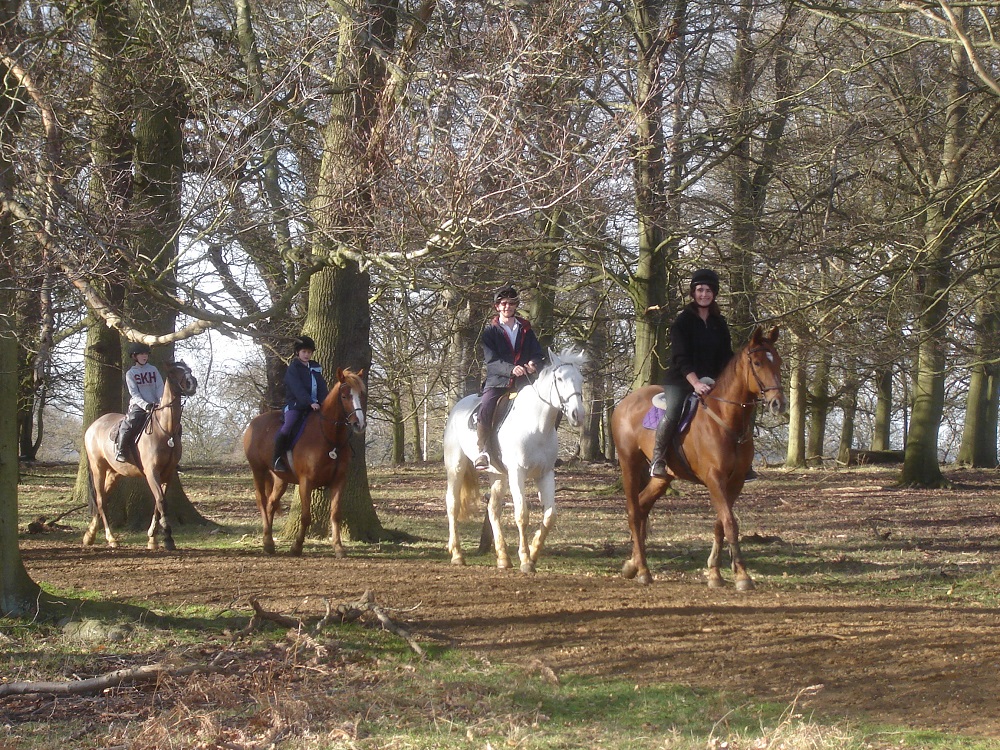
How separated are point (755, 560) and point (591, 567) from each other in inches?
76.9

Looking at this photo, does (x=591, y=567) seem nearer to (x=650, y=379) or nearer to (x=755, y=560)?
(x=755, y=560)

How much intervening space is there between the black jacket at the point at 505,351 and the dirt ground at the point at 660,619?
2064 mm

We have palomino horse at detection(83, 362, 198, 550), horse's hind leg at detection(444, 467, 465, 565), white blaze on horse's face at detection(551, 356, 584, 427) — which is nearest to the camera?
white blaze on horse's face at detection(551, 356, 584, 427)

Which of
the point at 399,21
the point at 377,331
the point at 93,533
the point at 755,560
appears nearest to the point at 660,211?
the point at 399,21

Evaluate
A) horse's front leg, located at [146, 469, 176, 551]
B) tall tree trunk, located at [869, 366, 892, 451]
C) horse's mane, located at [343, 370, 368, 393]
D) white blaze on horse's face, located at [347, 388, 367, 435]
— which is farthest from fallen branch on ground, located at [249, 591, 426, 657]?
tall tree trunk, located at [869, 366, 892, 451]

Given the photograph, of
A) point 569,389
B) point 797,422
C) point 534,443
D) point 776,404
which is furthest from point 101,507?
point 797,422

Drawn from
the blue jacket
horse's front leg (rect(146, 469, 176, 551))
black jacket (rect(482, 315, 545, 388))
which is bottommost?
horse's front leg (rect(146, 469, 176, 551))

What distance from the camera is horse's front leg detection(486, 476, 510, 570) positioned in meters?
11.0

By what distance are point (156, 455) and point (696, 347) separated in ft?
23.1

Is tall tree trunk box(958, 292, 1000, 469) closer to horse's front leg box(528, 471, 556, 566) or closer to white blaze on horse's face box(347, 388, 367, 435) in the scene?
horse's front leg box(528, 471, 556, 566)

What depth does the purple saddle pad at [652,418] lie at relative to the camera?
33.7ft

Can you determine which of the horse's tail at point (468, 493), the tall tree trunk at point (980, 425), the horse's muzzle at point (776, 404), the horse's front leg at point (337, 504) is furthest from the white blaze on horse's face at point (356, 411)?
the tall tree trunk at point (980, 425)

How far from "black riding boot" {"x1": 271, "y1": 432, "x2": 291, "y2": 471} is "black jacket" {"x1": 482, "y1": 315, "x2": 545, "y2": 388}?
2.86 m

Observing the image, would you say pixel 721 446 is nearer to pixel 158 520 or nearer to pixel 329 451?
pixel 329 451
